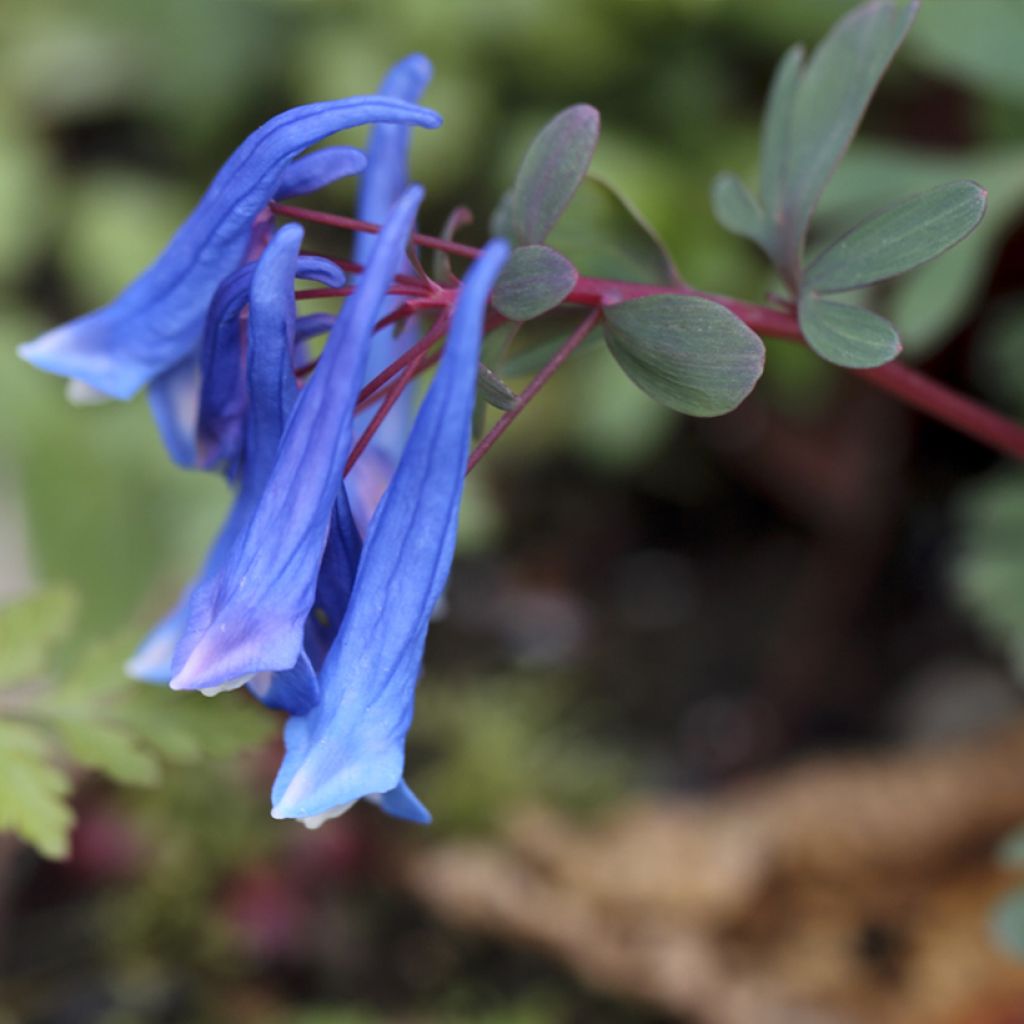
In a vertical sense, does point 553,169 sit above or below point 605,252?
above

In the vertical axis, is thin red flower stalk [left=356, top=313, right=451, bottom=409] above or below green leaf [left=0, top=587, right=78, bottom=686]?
above

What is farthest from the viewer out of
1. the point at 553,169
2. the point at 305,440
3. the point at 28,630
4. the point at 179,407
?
the point at 28,630

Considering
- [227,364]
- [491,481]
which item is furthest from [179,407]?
[491,481]

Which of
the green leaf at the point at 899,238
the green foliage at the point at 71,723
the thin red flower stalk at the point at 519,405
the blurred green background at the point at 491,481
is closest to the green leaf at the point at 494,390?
the thin red flower stalk at the point at 519,405

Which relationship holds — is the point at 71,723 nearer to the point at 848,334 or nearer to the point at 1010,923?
the point at 848,334

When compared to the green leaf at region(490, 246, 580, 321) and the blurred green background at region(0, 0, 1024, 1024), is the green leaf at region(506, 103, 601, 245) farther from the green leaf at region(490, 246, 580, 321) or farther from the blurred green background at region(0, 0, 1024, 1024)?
the blurred green background at region(0, 0, 1024, 1024)

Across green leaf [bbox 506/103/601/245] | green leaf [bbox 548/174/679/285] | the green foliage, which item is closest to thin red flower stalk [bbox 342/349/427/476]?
green leaf [bbox 506/103/601/245]
